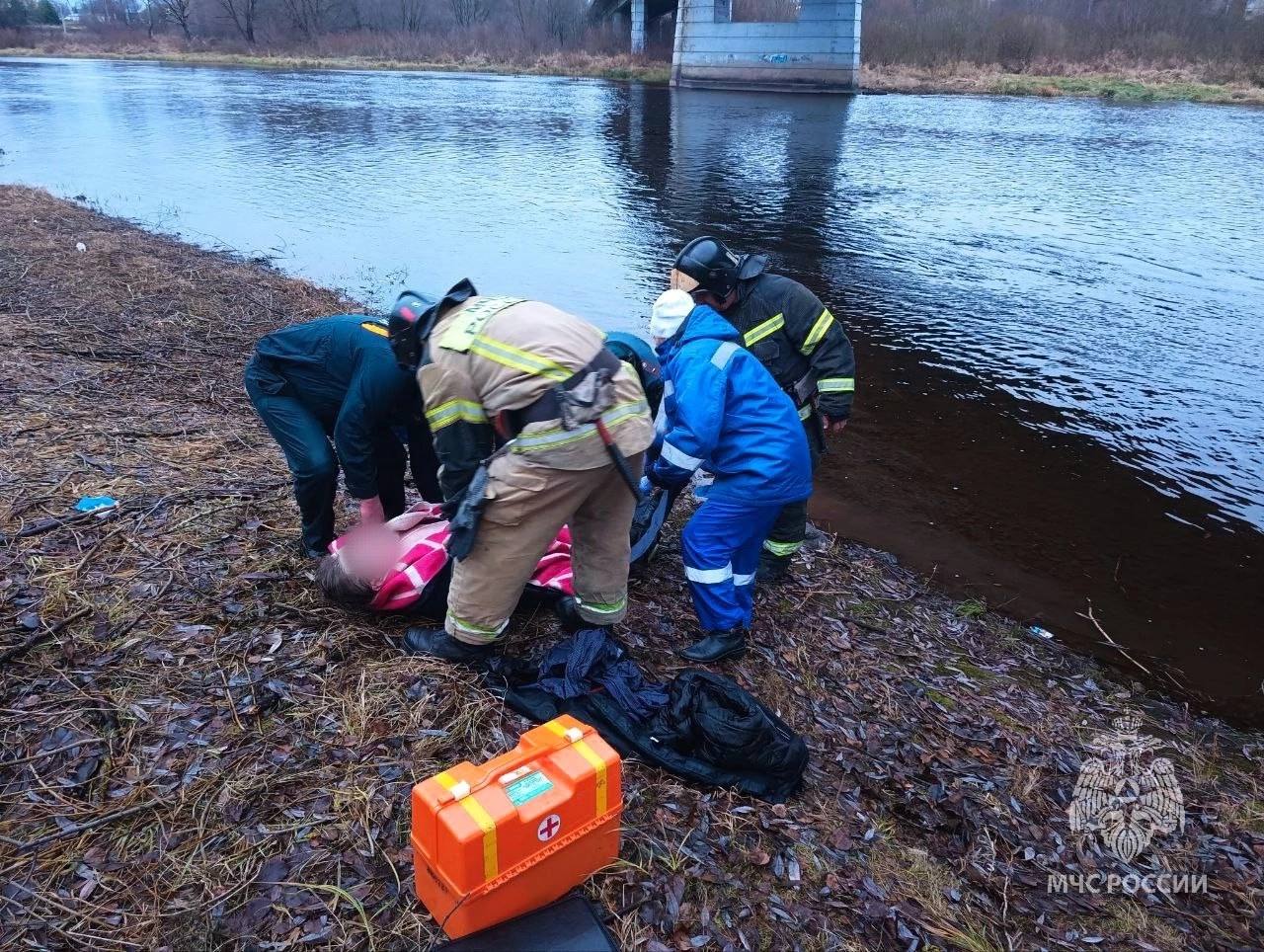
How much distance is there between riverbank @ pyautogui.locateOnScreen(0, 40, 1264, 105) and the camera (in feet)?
103

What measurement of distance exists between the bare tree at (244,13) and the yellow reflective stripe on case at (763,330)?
69246 mm

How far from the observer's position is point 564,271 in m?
12.2

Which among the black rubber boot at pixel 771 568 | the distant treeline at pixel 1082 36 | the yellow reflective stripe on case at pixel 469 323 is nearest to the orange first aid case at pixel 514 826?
the yellow reflective stripe on case at pixel 469 323

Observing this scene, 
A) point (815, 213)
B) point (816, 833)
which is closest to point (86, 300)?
point (816, 833)

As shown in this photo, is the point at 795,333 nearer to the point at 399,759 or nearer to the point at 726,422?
the point at 726,422

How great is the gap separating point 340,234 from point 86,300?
5.57 metres

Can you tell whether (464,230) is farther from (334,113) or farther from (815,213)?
(334,113)

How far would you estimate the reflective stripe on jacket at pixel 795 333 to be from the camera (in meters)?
4.72

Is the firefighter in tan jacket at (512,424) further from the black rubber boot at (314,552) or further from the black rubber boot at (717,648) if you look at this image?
the black rubber boot at (314,552)

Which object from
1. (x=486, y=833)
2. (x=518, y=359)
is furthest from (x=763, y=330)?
(x=486, y=833)

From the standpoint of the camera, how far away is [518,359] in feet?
9.97

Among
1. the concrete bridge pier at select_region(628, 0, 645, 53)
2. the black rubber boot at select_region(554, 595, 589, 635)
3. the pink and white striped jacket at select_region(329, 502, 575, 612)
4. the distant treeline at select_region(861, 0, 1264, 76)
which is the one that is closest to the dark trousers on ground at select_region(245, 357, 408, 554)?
the pink and white striped jacket at select_region(329, 502, 575, 612)

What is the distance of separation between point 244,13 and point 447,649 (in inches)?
2967

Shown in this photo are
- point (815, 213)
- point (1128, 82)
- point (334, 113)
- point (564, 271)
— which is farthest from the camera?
point (1128, 82)
